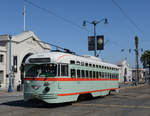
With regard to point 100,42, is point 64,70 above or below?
below

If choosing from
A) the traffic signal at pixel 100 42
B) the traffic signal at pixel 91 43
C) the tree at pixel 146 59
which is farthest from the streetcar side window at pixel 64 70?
the tree at pixel 146 59

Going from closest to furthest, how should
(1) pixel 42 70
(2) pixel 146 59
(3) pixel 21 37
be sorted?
(1) pixel 42 70 < (3) pixel 21 37 < (2) pixel 146 59

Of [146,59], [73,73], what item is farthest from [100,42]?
[146,59]

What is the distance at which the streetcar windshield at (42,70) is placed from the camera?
1359cm

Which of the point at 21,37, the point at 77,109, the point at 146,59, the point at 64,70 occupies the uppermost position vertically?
the point at 21,37

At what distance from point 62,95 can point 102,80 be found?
21.8ft

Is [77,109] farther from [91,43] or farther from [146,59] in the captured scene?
[146,59]

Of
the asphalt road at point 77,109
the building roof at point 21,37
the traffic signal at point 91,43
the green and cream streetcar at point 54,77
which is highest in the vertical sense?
the building roof at point 21,37

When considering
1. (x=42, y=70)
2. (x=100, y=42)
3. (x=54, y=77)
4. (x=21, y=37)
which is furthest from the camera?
(x=21, y=37)

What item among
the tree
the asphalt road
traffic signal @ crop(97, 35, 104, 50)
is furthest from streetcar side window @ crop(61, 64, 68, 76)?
the tree

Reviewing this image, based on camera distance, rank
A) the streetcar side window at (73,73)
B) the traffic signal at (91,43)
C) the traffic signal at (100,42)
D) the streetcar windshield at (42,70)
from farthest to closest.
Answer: the traffic signal at (100,42)
the traffic signal at (91,43)
the streetcar side window at (73,73)
the streetcar windshield at (42,70)

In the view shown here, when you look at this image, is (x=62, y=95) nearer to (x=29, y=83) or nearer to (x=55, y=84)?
(x=55, y=84)

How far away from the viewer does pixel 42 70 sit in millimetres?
13789

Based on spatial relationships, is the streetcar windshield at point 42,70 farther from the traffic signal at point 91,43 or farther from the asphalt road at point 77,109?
the traffic signal at point 91,43
